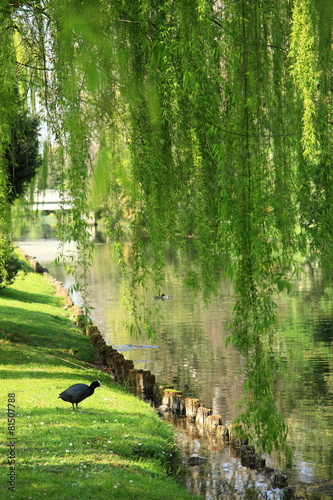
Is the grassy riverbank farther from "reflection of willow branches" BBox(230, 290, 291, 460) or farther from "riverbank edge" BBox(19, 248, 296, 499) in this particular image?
"reflection of willow branches" BBox(230, 290, 291, 460)

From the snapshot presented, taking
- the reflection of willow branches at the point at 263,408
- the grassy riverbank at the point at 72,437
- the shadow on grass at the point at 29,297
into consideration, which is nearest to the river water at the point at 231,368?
the reflection of willow branches at the point at 263,408

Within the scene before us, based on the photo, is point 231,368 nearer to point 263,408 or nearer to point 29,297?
point 29,297

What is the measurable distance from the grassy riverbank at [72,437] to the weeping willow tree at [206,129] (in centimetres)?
184

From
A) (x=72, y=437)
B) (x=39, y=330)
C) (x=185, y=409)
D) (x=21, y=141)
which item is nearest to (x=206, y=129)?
(x=21, y=141)

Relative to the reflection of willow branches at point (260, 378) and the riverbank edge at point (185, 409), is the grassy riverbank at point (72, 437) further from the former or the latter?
the reflection of willow branches at point (260, 378)

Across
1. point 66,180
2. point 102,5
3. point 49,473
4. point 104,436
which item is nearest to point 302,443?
point 104,436

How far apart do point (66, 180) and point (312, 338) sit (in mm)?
12511

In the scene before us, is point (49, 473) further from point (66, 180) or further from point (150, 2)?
point (150, 2)

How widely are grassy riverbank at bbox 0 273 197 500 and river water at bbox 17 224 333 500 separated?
0.82 meters

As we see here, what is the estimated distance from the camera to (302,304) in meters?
20.8

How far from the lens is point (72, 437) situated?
662 centimetres

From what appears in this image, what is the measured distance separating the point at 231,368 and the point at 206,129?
9.72 meters

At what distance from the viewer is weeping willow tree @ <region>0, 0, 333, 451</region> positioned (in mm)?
3748

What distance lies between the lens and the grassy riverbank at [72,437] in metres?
5.24
